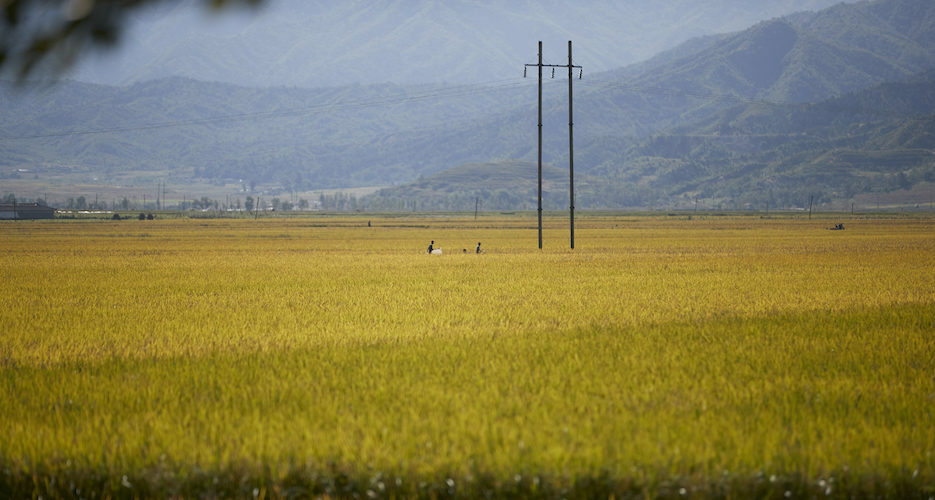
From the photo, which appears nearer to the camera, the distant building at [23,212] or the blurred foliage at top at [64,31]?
the blurred foliage at top at [64,31]

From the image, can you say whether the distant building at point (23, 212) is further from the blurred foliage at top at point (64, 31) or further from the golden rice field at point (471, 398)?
the blurred foliage at top at point (64, 31)

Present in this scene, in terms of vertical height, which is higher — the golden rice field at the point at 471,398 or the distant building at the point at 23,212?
the distant building at the point at 23,212

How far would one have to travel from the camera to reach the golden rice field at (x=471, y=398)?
20.8ft

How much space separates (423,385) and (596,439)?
9.75 feet

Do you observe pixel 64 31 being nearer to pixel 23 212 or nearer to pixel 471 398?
pixel 471 398

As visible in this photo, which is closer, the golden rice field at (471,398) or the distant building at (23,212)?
the golden rice field at (471,398)

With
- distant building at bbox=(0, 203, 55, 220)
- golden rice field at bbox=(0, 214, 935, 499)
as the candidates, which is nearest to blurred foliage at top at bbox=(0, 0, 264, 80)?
golden rice field at bbox=(0, 214, 935, 499)

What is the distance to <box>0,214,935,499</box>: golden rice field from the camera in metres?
6.35

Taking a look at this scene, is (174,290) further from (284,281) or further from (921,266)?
(921,266)

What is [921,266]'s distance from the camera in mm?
34125

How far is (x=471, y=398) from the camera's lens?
28.7 ft

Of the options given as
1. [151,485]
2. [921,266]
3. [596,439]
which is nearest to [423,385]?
[596,439]

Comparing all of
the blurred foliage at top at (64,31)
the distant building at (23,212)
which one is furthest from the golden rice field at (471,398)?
the distant building at (23,212)

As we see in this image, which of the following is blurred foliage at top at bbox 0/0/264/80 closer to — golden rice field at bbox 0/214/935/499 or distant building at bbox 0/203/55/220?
golden rice field at bbox 0/214/935/499
